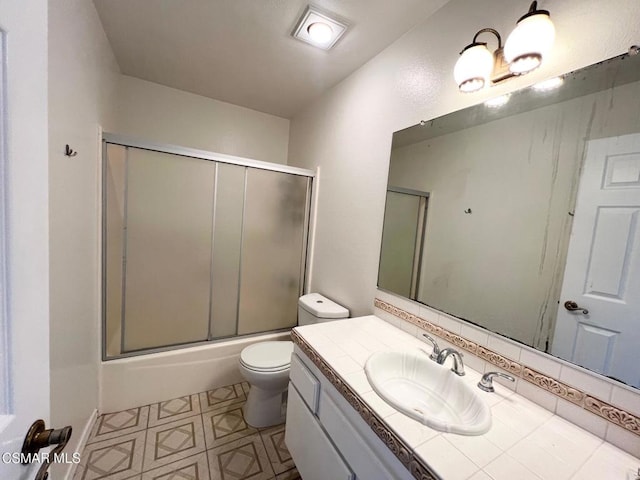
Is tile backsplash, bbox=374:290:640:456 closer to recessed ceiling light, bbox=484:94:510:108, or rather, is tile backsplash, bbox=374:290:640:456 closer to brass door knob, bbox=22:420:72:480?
recessed ceiling light, bbox=484:94:510:108

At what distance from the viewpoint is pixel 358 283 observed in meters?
1.74

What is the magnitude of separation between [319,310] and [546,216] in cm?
132

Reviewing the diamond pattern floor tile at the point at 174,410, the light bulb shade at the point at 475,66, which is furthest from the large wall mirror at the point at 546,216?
the diamond pattern floor tile at the point at 174,410

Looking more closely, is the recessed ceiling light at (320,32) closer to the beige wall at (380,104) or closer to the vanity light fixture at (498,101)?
the beige wall at (380,104)

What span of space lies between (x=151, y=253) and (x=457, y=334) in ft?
6.23

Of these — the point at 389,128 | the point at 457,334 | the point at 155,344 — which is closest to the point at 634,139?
the point at 457,334

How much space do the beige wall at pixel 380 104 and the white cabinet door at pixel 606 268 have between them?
1.17 feet

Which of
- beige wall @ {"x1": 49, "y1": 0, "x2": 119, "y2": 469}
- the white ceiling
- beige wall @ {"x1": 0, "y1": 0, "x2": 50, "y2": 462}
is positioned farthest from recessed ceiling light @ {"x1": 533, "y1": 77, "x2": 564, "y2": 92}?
beige wall @ {"x1": 49, "y1": 0, "x2": 119, "y2": 469}

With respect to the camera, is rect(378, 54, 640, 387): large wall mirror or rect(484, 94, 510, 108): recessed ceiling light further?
rect(484, 94, 510, 108): recessed ceiling light

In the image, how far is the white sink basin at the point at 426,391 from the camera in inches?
31.2

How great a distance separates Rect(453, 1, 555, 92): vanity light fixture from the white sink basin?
115cm

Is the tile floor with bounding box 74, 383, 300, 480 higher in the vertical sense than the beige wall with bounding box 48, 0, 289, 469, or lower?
lower

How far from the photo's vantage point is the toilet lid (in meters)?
1.61

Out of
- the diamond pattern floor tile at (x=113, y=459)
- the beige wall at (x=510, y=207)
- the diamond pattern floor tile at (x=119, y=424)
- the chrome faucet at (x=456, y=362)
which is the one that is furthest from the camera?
the diamond pattern floor tile at (x=119, y=424)
